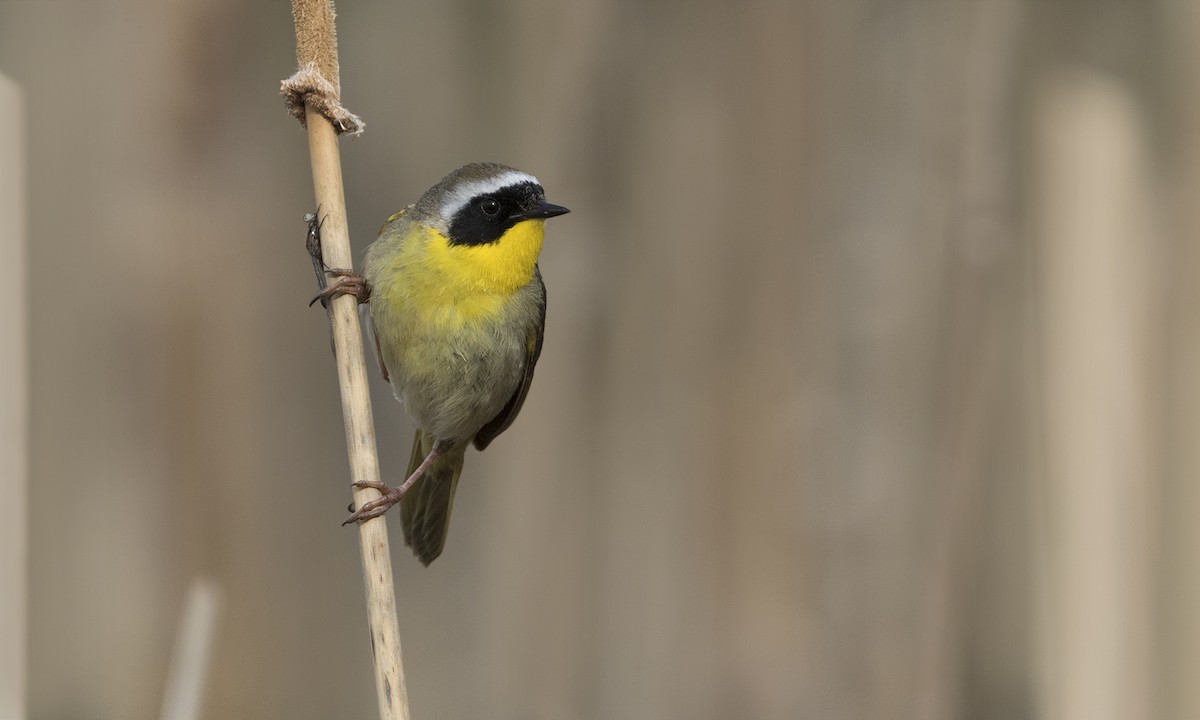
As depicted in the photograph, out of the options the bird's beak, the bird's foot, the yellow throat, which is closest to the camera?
the bird's foot

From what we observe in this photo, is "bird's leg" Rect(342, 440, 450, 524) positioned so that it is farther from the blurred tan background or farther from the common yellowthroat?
the blurred tan background

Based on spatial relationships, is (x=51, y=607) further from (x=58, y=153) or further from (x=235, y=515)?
(x=58, y=153)

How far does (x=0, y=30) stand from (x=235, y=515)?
1.18 meters

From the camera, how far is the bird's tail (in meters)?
2.63

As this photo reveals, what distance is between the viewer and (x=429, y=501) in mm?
2693

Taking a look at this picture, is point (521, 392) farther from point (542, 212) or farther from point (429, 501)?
point (542, 212)

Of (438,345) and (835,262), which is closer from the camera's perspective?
(438,345)

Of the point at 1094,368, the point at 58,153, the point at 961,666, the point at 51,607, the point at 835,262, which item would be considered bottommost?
the point at 961,666

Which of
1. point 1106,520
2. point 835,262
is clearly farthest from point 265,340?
point 1106,520

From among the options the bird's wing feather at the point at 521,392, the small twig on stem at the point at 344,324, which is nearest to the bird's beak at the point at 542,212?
the bird's wing feather at the point at 521,392

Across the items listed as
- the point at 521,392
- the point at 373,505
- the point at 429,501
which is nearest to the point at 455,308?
the point at 521,392

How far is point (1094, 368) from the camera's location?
2.57m

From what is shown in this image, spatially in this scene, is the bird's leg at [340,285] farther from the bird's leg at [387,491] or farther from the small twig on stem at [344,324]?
the bird's leg at [387,491]

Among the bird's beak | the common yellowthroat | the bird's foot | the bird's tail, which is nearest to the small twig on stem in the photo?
the bird's foot
